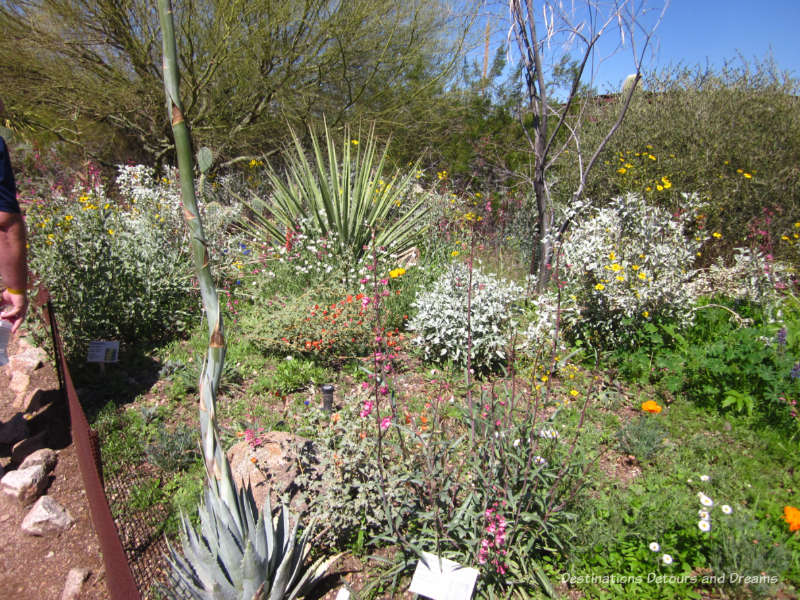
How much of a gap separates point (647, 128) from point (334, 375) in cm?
516

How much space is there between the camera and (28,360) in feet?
12.0

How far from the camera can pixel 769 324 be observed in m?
3.32

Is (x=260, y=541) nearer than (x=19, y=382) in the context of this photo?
Yes

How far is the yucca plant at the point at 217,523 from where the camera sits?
121 centimetres

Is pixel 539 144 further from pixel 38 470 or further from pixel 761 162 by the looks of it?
pixel 38 470

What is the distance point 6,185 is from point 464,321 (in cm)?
273

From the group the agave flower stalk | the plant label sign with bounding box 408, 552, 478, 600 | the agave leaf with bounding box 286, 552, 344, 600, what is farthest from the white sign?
the agave flower stalk

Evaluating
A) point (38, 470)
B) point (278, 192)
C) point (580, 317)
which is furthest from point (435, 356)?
point (278, 192)

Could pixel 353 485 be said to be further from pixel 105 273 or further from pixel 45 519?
pixel 105 273

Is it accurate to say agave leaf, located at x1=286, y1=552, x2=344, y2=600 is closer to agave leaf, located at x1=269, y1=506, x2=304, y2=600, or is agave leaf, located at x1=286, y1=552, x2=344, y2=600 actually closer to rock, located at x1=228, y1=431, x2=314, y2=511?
agave leaf, located at x1=269, y1=506, x2=304, y2=600

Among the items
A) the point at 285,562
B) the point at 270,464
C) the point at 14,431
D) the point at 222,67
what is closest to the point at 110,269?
the point at 14,431

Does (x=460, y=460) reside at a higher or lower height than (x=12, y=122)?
lower

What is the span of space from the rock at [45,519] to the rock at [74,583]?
34 centimetres

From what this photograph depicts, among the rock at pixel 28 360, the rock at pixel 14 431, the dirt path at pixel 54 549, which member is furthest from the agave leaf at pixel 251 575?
the rock at pixel 28 360
